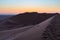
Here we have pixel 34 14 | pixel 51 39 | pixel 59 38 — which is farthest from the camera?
pixel 34 14

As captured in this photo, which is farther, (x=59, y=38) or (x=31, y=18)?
(x=31, y=18)

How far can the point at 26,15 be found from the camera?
21.1 metres

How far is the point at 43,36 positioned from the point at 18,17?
53.1 ft

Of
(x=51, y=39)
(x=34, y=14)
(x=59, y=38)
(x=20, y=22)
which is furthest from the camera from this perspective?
(x=34, y=14)

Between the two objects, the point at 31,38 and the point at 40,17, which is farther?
the point at 40,17

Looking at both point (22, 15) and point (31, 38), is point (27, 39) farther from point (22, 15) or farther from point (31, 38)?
point (22, 15)

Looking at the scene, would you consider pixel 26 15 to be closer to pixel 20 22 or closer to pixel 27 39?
pixel 20 22

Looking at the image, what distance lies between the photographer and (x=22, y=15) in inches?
848

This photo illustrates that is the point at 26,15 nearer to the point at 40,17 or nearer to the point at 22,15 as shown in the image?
the point at 22,15

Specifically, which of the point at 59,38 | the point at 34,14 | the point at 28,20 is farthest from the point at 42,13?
the point at 59,38

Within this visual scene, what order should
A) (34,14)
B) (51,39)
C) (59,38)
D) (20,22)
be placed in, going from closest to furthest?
(51,39) → (59,38) → (20,22) → (34,14)

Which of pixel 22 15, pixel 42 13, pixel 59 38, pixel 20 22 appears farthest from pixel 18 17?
pixel 59 38

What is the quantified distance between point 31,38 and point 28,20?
1448 centimetres

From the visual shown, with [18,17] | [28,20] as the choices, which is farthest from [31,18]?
[18,17]
